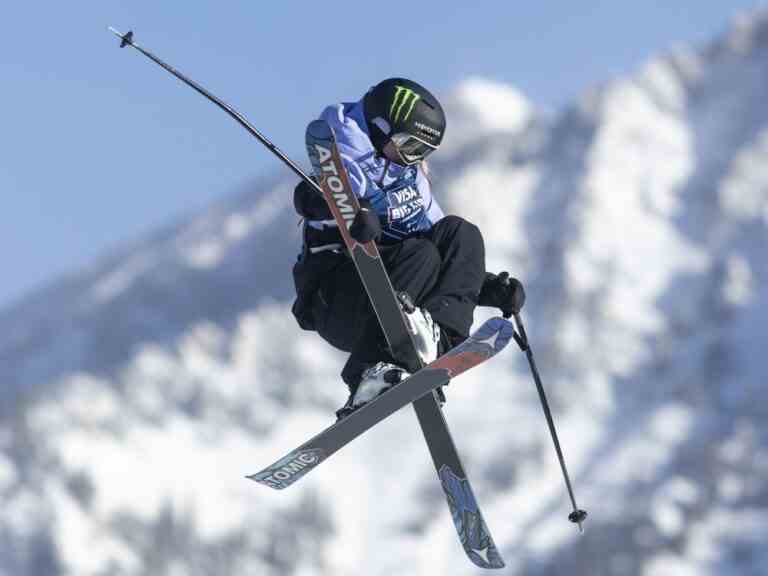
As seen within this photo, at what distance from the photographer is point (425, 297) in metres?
14.9

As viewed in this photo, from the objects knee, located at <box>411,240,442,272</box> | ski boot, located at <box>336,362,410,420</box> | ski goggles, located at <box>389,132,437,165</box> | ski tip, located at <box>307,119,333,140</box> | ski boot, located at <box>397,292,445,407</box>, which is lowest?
ski boot, located at <box>336,362,410,420</box>

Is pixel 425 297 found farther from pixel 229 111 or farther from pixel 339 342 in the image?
pixel 229 111

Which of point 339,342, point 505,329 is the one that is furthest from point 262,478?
point 505,329

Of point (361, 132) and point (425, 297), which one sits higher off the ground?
point (361, 132)

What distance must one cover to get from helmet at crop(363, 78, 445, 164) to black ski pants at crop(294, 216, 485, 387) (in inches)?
33.8

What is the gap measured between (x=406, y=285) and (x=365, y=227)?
0.95 metres

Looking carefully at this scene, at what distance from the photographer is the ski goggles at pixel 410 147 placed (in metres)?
14.4

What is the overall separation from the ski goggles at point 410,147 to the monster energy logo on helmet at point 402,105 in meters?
0.16

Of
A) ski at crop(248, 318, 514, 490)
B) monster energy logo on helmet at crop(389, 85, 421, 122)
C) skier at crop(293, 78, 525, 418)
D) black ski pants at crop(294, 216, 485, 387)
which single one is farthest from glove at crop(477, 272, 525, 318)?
monster energy logo on helmet at crop(389, 85, 421, 122)

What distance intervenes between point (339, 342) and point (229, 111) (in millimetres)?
2397

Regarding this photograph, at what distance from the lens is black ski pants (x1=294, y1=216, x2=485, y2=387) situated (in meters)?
14.8

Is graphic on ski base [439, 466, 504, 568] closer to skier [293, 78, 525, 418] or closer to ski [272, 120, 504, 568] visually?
ski [272, 120, 504, 568]

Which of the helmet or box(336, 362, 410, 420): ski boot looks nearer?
the helmet

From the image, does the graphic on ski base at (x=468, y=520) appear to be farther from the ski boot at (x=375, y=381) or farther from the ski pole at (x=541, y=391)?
the ski boot at (x=375, y=381)
